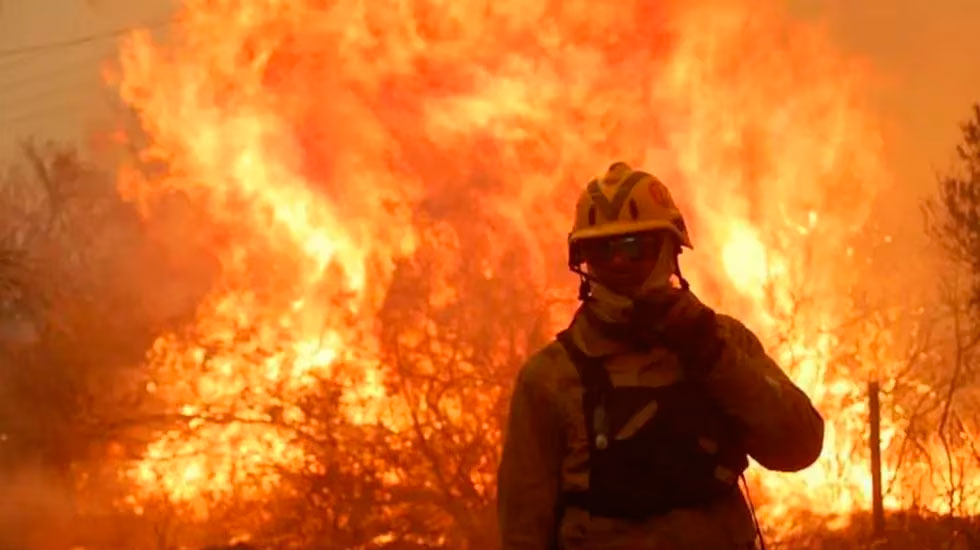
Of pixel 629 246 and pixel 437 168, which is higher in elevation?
pixel 437 168

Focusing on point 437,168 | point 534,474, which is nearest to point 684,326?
point 534,474

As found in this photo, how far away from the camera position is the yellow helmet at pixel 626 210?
288cm

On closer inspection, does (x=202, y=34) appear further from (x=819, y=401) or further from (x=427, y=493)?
(x=819, y=401)

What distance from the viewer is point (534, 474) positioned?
2852 mm

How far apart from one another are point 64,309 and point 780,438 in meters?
12.2

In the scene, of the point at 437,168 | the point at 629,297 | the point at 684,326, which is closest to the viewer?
the point at 684,326

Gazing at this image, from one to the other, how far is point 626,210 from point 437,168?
8.60m

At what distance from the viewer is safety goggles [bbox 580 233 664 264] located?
286cm

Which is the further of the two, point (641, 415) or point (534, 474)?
point (534, 474)

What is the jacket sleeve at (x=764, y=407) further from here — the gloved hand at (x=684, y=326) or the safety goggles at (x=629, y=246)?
the safety goggles at (x=629, y=246)

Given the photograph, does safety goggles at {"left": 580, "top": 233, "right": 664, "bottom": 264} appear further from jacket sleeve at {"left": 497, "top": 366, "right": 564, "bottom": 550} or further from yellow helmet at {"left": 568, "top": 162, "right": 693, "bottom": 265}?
jacket sleeve at {"left": 497, "top": 366, "right": 564, "bottom": 550}

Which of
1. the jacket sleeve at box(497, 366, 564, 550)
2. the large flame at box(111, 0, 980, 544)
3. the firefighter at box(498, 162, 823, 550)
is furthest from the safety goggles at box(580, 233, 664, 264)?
the large flame at box(111, 0, 980, 544)

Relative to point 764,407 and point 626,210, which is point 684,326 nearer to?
point 764,407

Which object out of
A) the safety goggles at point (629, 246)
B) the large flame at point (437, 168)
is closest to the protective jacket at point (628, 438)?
the safety goggles at point (629, 246)
